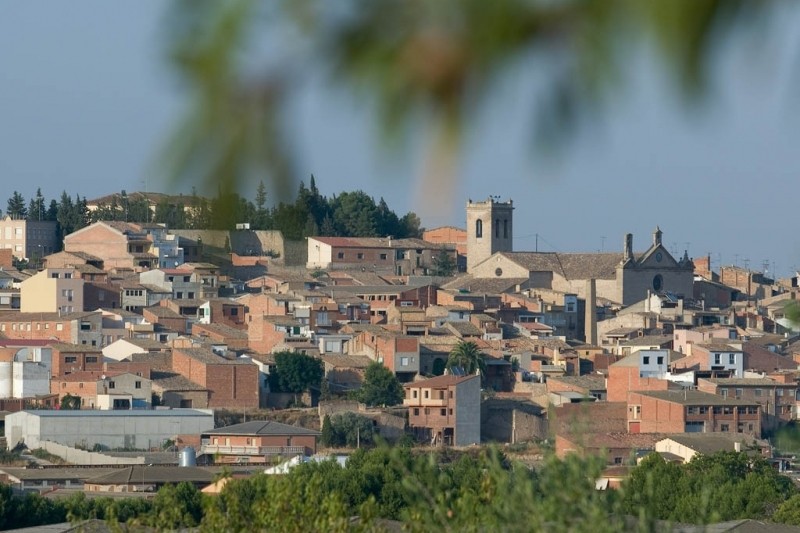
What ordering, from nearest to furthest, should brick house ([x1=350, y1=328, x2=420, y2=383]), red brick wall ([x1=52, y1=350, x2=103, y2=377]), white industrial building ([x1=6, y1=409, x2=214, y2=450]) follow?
white industrial building ([x1=6, y1=409, x2=214, y2=450]) → red brick wall ([x1=52, y1=350, x2=103, y2=377]) → brick house ([x1=350, y1=328, x2=420, y2=383])

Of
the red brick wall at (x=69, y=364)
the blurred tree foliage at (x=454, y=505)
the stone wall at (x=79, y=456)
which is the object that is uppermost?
the blurred tree foliage at (x=454, y=505)

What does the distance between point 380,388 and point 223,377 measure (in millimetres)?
2588

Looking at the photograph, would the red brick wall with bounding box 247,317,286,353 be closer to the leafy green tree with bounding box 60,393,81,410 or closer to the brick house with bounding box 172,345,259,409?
the brick house with bounding box 172,345,259,409

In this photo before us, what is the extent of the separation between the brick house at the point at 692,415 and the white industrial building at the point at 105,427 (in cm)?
667

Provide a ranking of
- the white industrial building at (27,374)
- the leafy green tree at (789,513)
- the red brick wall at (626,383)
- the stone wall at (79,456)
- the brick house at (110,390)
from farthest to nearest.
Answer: the white industrial building at (27,374) < the red brick wall at (626,383) < the brick house at (110,390) < the stone wall at (79,456) < the leafy green tree at (789,513)

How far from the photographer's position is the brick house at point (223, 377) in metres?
29.2

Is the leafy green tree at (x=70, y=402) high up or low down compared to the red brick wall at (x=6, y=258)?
down

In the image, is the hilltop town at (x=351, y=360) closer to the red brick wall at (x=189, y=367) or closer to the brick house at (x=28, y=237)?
the red brick wall at (x=189, y=367)

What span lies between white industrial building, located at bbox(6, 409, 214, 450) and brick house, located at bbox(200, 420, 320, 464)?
1.68ft

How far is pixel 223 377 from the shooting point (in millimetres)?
29234

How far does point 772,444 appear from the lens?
27000mm

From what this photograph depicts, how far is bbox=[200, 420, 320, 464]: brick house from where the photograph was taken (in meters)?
25.2

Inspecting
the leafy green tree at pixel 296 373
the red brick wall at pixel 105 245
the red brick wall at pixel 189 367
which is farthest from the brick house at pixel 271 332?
the red brick wall at pixel 105 245

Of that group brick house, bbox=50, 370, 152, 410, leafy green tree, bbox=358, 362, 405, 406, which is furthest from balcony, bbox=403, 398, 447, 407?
brick house, bbox=50, 370, 152, 410
